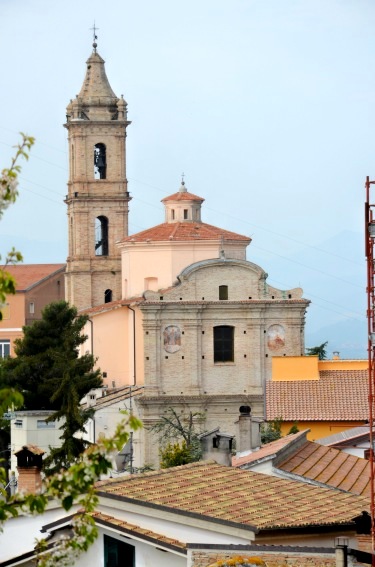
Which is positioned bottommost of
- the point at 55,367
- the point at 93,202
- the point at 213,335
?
the point at 55,367

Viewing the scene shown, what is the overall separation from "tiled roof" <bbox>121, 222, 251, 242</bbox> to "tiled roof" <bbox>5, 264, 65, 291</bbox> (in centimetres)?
1763

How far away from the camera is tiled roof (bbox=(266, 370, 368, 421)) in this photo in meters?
52.2

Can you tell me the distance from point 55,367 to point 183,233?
1012 cm

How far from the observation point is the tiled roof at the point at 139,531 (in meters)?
19.4

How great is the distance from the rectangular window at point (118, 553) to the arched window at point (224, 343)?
145 feet

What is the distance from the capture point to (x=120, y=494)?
2064cm

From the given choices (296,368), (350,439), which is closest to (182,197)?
(296,368)

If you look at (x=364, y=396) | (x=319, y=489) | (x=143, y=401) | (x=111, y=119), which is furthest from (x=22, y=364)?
(x=319, y=489)

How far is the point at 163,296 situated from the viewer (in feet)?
207

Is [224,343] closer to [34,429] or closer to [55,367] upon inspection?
[55,367]

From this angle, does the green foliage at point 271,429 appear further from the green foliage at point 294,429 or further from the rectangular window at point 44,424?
the rectangular window at point 44,424

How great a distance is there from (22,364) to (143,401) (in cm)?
440

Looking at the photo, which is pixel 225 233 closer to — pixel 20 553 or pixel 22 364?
pixel 22 364

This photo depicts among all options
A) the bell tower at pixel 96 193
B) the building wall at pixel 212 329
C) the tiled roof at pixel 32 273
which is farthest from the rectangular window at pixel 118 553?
the tiled roof at pixel 32 273
